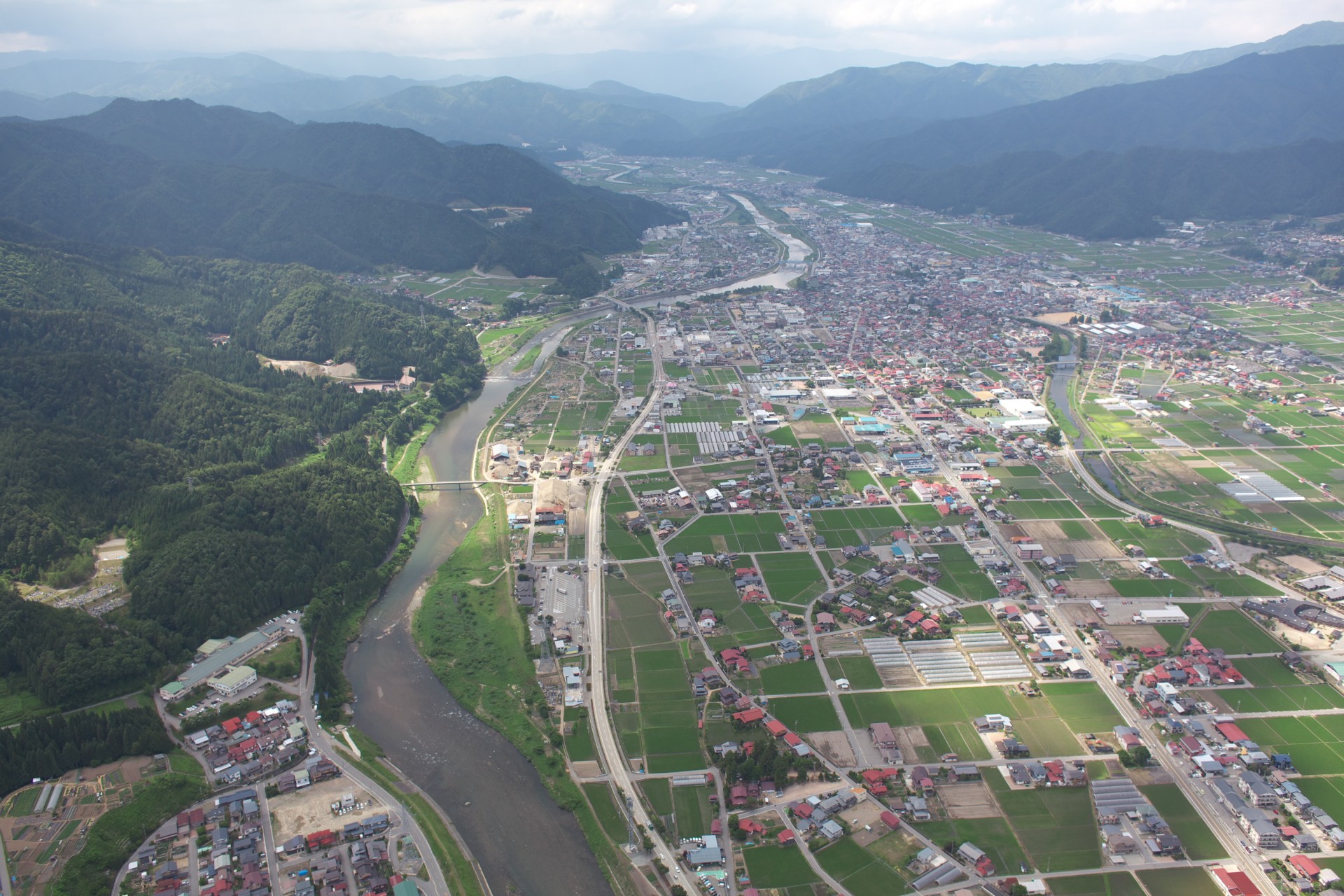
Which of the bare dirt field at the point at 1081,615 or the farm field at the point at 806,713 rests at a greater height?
the bare dirt field at the point at 1081,615

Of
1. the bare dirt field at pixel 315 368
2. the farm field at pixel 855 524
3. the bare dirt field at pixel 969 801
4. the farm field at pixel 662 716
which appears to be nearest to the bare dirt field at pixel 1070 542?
the farm field at pixel 855 524

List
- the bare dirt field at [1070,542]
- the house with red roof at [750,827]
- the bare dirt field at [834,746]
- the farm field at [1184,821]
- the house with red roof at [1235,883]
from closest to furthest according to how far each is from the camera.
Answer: the house with red roof at [1235,883] < the farm field at [1184,821] < the house with red roof at [750,827] < the bare dirt field at [834,746] < the bare dirt field at [1070,542]

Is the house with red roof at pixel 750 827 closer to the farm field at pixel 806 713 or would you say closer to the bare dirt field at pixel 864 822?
the bare dirt field at pixel 864 822

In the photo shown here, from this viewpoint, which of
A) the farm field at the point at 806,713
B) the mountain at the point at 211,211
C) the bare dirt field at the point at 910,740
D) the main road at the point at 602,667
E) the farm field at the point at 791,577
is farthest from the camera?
the mountain at the point at 211,211

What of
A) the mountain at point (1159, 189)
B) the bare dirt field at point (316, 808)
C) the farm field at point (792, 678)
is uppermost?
the mountain at point (1159, 189)

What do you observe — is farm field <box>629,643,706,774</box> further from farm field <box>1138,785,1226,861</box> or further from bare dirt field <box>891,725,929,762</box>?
farm field <box>1138,785,1226,861</box>

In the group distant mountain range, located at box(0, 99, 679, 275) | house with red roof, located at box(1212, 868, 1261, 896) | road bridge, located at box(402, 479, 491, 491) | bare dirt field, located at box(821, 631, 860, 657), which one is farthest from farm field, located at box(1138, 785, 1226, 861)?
distant mountain range, located at box(0, 99, 679, 275)

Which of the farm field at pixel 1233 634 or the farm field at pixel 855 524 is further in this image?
the farm field at pixel 855 524
